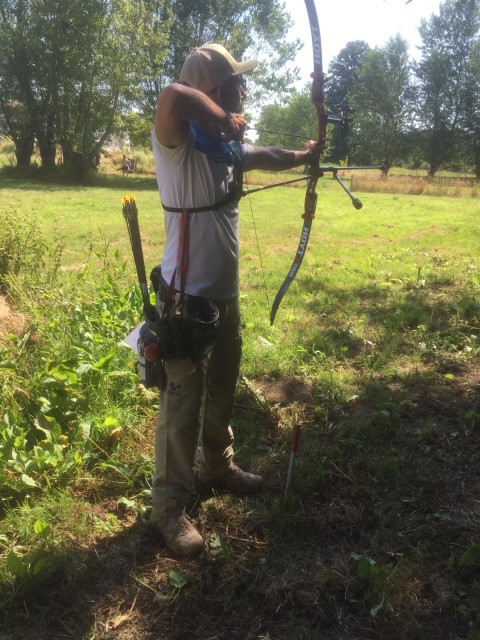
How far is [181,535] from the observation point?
2234 millimetres

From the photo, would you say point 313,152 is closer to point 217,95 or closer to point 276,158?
point 276,158

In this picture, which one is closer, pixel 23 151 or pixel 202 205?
pixel 202 205

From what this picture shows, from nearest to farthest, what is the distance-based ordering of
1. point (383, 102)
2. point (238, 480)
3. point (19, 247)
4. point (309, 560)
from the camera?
point (309, 560)
point (238, 480)
point (19, 247)
point (383, 102)

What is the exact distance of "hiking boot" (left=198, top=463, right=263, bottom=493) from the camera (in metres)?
2.63

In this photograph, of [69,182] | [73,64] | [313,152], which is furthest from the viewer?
[69,182]

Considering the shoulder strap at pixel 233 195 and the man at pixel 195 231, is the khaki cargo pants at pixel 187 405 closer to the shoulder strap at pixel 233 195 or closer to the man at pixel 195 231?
the man at pixel 195 231

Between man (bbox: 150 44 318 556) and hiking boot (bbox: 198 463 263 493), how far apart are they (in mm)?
345

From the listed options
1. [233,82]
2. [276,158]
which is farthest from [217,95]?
[276,158]

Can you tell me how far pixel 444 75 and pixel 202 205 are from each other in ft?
134

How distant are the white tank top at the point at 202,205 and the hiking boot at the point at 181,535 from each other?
1069 millimetres

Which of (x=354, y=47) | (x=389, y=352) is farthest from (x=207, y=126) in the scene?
(x=354, y=47)

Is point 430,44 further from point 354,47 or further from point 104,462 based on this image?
point 104,462

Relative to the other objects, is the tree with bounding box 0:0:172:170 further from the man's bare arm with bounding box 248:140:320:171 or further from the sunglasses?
the sunglasses

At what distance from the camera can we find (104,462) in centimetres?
275
